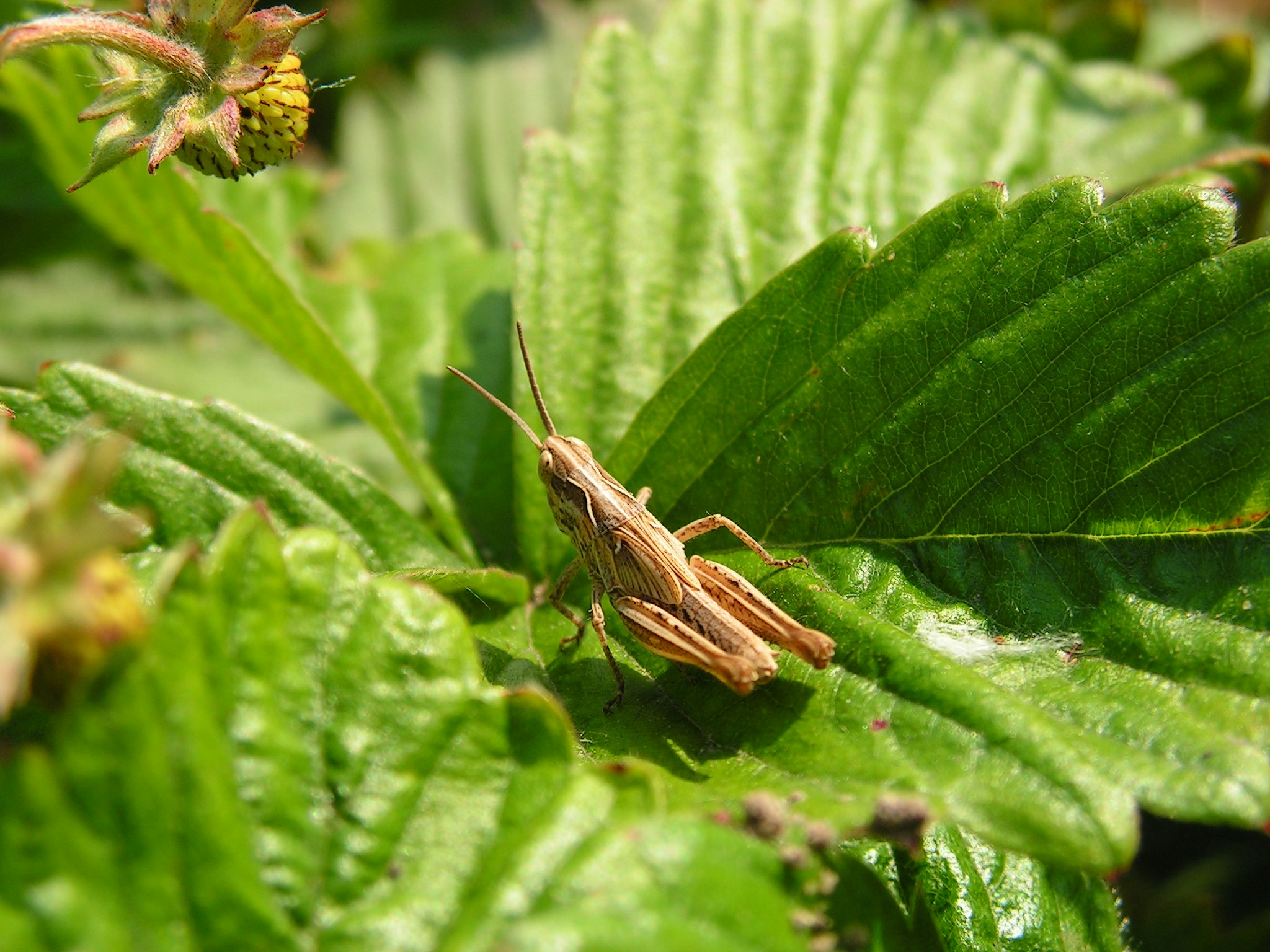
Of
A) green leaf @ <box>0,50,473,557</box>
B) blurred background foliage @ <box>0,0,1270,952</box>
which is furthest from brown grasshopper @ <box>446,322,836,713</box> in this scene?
blurred background foliage @ <box>0,0,1270,952</box>

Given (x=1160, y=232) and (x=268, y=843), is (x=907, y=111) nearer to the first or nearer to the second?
(x=1160, y=232)

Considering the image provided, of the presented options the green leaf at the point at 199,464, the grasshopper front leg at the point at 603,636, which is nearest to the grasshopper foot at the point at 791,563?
the grasshopper front leg at the point at 603,636

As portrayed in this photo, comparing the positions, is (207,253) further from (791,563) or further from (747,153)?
(791,563)

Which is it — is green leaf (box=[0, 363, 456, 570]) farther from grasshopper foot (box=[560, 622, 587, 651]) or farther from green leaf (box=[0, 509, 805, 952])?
green leaf (box=[0, 509, 805, 952])

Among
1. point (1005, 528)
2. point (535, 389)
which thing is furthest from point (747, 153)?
point (1005, 528)

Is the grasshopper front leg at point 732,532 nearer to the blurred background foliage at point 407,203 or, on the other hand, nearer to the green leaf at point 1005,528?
the green leaf at point 1005,528

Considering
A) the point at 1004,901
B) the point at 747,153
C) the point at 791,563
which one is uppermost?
the point at 747,153

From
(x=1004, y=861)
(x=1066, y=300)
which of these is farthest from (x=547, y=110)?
(x=1004, y=861)

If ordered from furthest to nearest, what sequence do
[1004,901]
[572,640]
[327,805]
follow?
[572,640] → [1004,901] → [327,805]
